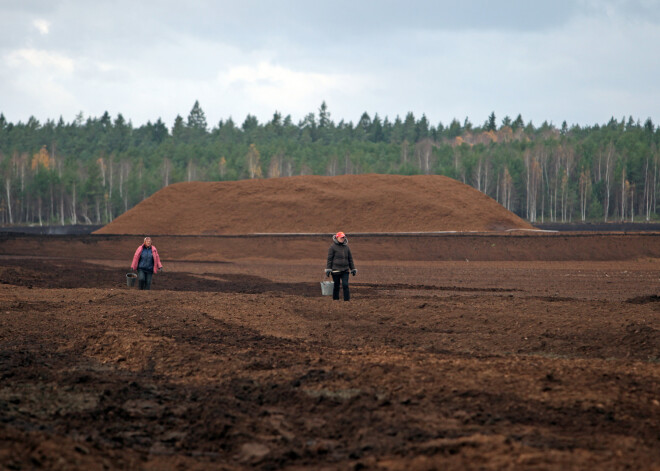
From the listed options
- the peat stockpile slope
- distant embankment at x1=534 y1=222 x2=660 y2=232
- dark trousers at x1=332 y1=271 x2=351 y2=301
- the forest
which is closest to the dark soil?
dark trousers at x1=332 y1=271 x2=351 y2=301

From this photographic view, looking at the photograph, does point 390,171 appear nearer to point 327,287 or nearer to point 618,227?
point 618,227

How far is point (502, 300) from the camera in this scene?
16.4 meters

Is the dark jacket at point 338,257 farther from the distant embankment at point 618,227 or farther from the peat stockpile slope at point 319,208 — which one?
the distant embankment at point 618,227

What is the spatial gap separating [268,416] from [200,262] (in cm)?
2780

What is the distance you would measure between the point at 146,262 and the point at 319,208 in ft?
96.5

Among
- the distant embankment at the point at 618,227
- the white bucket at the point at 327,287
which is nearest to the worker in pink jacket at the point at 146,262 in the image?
the white bucket at the point at 327,287

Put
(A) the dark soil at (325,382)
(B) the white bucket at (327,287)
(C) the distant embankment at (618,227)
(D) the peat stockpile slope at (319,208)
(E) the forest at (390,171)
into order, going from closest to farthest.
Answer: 1. (A) the dark soil at (325,382)
2. (B) the white bucket at (327,287)
3. (C) the distant embankment at (618,227)
4. (D) the peat stockpile slope at (319,208)
5. (E) the forest at (390,171)

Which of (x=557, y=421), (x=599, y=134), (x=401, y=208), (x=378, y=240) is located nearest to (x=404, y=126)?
(x=599, y=134)

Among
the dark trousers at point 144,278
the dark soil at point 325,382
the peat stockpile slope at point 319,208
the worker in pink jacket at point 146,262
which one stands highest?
the peat stockpile slope at point 319,208

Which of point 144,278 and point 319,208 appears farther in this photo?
point 319,208

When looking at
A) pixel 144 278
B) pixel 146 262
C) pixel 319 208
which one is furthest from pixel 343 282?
pixel 319 208

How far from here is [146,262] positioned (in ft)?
60.6

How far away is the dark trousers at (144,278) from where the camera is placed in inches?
741

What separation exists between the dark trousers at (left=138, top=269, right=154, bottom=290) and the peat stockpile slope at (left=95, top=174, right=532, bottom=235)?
2567 cm
